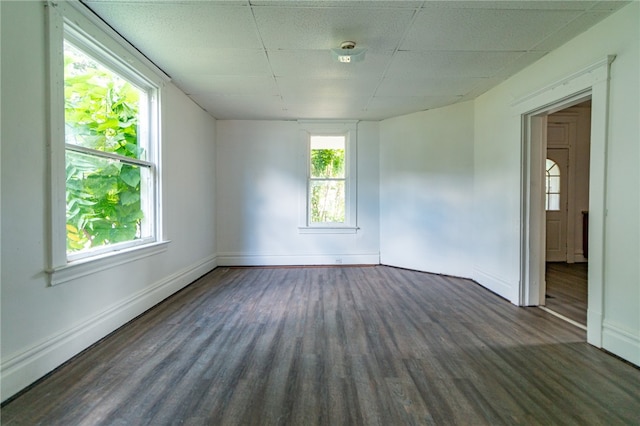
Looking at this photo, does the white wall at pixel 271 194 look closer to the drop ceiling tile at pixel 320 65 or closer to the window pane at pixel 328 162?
the window pane at pixel 328 162

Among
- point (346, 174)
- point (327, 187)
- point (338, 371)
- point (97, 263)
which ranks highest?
point (346, 174)

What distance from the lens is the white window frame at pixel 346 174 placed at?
4.95 meters

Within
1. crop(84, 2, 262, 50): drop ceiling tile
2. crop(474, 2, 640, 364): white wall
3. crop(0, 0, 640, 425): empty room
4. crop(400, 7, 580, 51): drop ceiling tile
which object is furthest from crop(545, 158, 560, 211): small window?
crop(84, 2, 262, 50): drop ceiling tile

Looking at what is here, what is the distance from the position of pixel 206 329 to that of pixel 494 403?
87.2 inches

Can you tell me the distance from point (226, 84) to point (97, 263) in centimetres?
239

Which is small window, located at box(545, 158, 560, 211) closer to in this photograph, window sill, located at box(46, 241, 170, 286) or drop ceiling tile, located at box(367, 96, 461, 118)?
drop ceiling tile, located at box(367, 96, 461, 118)

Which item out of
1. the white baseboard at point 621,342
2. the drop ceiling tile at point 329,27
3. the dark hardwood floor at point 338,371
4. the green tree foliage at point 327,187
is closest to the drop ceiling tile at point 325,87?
the drop ceiling tile at point 329,27

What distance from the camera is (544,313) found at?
2893mm

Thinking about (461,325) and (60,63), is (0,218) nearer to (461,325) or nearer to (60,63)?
(60,63)

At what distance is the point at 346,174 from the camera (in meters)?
5.02

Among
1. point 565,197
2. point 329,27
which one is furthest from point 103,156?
point 565,197

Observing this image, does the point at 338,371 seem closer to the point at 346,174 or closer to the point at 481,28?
the point at 481,28

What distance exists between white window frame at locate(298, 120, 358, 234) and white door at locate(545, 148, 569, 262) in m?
3.66

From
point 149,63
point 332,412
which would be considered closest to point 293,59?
point 149,63
